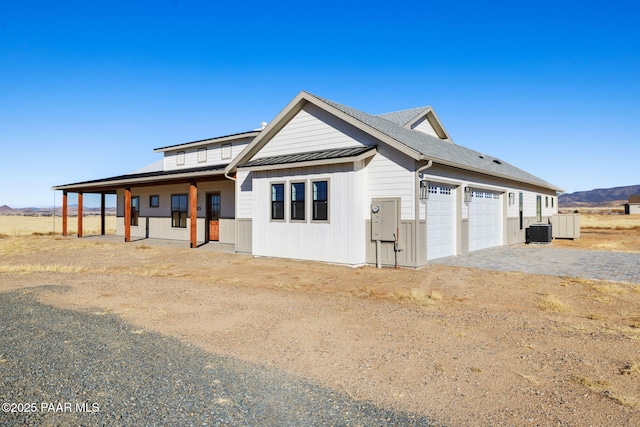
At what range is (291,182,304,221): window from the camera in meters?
13.0

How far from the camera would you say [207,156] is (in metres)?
21.6

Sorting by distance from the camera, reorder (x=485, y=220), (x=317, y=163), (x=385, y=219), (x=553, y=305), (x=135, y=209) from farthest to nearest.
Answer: (x=135, y=209) < (x=485, y=220) < (x=317, y=163) < (x=385, y=219) < (x=553, y=305)

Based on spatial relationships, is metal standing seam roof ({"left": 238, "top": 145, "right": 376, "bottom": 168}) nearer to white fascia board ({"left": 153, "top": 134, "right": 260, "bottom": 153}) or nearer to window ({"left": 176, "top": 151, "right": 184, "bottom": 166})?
white fascia board ({"left": 153, "top": 134, "right": 260, "bottom": 153})

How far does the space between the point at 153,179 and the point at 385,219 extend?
494 inches

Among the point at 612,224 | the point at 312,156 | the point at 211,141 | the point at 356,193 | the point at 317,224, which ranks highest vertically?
the point at 211,141

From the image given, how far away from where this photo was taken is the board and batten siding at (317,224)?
463 inches

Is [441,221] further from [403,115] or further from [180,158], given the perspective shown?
[180,158]

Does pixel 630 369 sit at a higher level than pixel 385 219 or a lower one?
lower

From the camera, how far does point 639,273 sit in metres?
10.2

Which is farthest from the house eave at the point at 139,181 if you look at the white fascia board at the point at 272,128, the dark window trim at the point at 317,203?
the dark window trim at the point at 317,203

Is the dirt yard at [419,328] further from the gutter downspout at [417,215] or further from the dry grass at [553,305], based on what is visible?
the gutter downspout at [417,215]

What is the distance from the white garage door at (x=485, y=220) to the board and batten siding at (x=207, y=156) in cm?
1096

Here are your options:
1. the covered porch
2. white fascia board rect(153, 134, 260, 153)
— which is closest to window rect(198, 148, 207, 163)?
white fascia board rect(153, 134, 260, 153)

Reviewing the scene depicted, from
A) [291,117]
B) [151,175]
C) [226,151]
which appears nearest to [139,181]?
[151,175]
